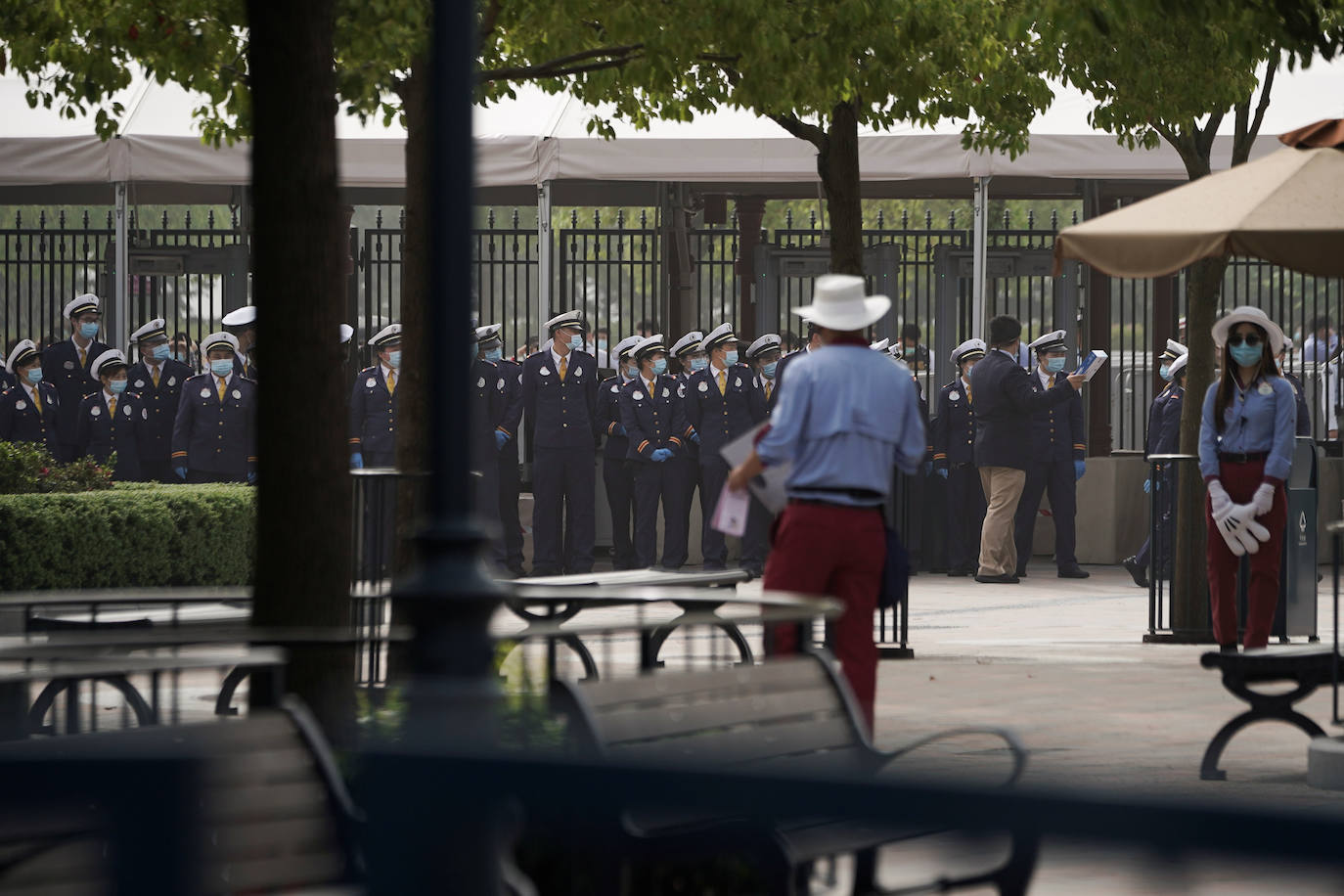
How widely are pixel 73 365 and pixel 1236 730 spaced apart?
13522mm

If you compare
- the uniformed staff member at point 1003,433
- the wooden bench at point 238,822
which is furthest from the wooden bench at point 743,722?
the uniformed staff member at point 1003,433

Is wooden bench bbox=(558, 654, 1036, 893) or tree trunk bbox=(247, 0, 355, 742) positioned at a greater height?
tree trunk bbox=(247, 0, 355, 742)

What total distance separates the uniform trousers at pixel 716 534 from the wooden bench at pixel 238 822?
533 inches

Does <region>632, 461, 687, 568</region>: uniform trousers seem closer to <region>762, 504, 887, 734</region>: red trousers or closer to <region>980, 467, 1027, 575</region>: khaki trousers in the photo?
<region>980, 467, 1027, 575</region>: khaki trousers

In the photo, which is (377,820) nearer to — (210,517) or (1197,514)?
(1197,514)

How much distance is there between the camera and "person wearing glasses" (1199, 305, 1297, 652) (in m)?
10.2

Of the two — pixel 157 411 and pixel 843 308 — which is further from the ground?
pixel 843 308

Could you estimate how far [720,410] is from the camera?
17.7 m

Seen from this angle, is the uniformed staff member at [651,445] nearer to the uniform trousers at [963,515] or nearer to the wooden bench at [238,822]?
the uniform trousers at [963,515]

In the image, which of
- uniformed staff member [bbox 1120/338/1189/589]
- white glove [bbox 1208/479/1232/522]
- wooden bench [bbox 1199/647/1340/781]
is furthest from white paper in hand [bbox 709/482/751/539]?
Result: uniformed staff member [bbox 1120/338/1189/589]

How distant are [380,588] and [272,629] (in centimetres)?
250

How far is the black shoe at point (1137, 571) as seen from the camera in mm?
16594

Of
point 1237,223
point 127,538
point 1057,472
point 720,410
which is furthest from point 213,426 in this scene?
point 1237,223

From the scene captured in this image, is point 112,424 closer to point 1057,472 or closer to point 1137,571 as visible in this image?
point 1057,472
